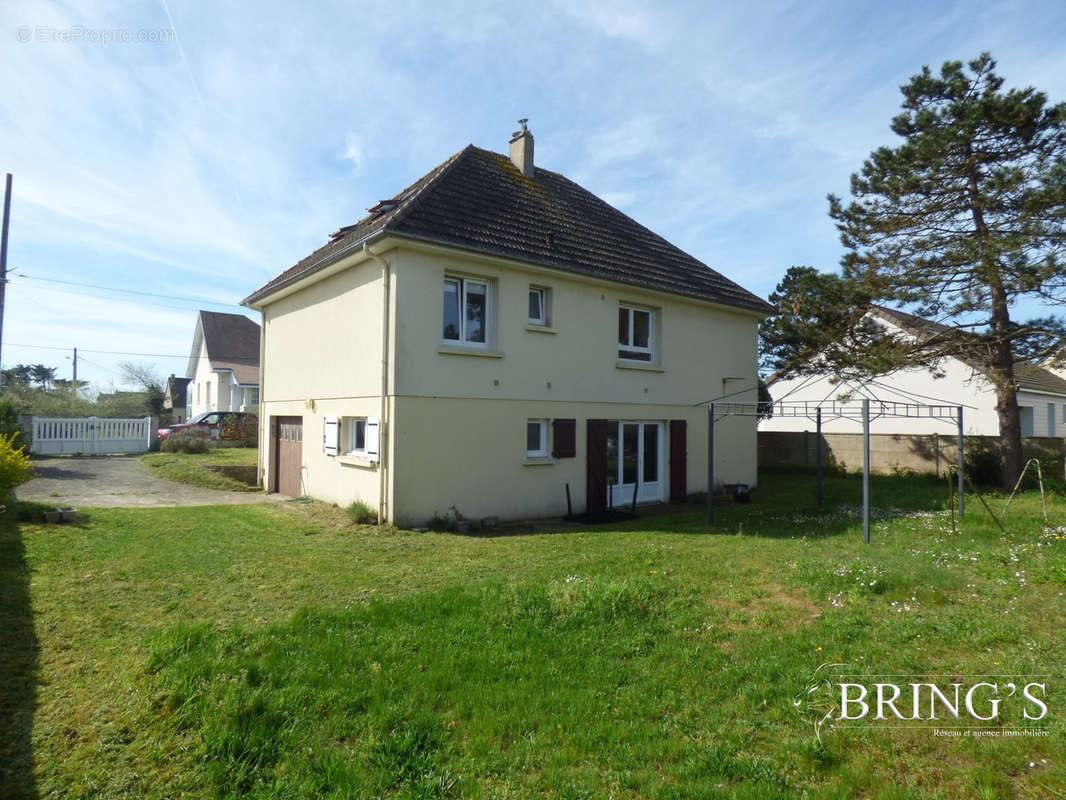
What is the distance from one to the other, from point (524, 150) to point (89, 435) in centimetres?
2000

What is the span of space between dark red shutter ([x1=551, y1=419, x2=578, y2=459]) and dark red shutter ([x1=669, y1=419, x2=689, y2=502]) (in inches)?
128

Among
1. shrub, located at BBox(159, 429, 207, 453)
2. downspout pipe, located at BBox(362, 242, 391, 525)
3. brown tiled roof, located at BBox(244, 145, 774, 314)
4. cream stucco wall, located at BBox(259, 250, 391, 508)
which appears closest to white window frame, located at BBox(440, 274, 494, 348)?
brown tiled roof, located at BBox(244, 145, 774, 314)

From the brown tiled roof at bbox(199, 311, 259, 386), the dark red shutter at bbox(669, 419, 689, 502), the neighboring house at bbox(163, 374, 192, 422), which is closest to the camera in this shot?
the dark red shutter at bbox(669, 419, 689, 502)

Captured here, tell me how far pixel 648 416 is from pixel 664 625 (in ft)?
30.5

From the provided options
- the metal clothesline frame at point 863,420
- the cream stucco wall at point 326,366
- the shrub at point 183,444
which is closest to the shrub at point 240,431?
the shrub at point 183,444

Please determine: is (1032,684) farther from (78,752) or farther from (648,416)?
(648,416)

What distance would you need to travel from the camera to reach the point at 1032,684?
434 cm

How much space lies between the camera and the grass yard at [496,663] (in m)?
3.47

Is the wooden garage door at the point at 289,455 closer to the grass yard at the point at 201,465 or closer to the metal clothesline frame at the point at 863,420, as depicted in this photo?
the grass yard at the point at 201,465

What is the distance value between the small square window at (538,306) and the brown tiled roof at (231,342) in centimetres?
2776

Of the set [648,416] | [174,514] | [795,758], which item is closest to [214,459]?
[174,514]

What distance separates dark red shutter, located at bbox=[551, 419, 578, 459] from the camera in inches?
501

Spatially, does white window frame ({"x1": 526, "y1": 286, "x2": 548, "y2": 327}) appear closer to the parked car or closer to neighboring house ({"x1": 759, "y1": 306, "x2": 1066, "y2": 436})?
neighboring house ({"x1": 759, "y1": 306, "x2": 1066, "y2": 436})

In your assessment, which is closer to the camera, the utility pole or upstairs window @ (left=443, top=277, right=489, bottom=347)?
upstairs window @ (left=443, top=277, right=489, bottom=347)
